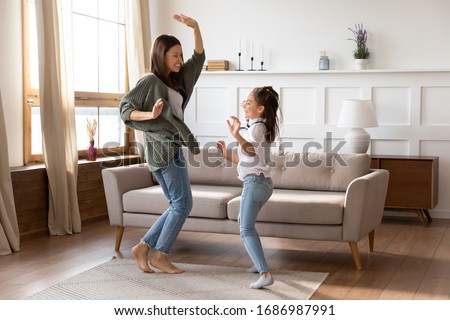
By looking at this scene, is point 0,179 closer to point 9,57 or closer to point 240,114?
point 9,57

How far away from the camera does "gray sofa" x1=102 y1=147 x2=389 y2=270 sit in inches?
169

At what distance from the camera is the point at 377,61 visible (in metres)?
6.58

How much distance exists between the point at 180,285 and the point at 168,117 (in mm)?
948

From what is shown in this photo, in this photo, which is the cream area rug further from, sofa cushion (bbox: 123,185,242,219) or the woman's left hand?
the woman's left hand

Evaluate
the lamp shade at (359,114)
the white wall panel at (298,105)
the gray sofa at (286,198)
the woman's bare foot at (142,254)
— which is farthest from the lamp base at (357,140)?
the woman's bare foot at (142,254)

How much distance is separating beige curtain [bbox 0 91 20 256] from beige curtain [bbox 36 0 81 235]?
1.86 ft

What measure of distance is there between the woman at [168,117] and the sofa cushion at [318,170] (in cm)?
127

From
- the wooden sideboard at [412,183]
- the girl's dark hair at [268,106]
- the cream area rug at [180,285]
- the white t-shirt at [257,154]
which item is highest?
the girl's dark hair at [268,106]

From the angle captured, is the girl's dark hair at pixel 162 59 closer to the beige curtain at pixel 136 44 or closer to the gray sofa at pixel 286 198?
the gray sofa at pixel 286 198

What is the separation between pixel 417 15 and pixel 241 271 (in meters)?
3.50

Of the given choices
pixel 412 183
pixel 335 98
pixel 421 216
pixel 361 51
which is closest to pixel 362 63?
pixel 361 51

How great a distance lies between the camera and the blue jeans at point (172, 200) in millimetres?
3916
